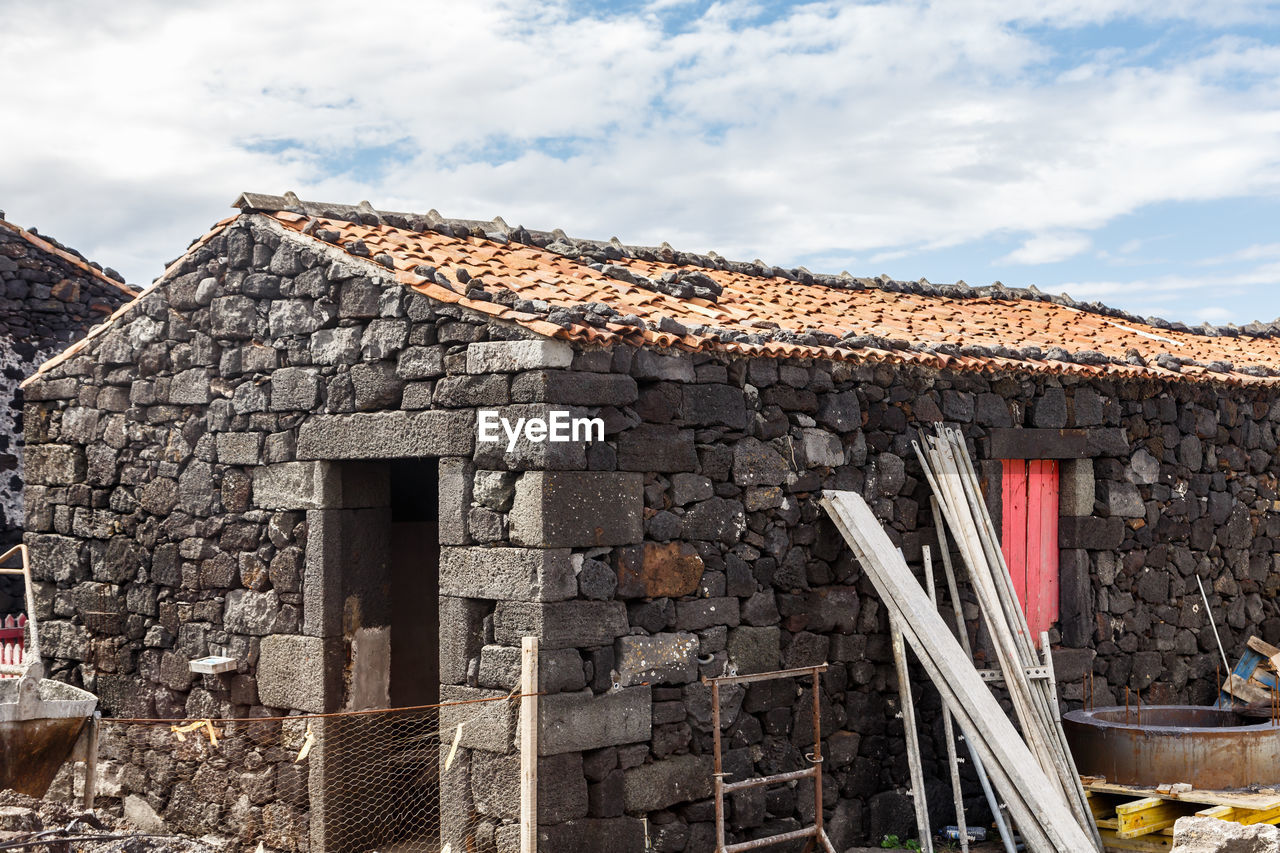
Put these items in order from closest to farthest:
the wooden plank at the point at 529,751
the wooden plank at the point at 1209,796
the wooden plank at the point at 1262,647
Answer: the wooden plank at the point at 529,751
the wooden plank at the point at 1209,796
the wooden plank at the point at 1262,647

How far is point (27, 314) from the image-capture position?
13047mm

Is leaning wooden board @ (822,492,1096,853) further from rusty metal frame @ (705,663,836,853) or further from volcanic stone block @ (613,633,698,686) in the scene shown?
volcanic stone block @ (613,633,698,686)

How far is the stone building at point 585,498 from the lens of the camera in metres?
6.70

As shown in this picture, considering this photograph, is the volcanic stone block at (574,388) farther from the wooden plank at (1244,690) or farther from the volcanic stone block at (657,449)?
the wooden plank at (1244,690)

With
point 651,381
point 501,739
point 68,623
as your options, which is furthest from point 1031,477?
point 68,623

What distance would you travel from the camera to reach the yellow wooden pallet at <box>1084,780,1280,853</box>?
7531 mm

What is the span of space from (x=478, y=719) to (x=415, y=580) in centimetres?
333

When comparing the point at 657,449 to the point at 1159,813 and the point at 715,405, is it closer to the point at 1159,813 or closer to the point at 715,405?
the point at 715,405

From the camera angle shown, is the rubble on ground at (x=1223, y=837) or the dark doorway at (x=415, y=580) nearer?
the rubble on ground at (x=1223, y=837)

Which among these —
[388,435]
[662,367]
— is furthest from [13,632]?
[662,367]

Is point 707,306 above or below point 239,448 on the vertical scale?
above

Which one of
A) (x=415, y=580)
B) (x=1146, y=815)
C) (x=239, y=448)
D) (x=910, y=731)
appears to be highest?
(x=239, y=448)

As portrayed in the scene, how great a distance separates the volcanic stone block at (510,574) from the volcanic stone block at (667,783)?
100 cm

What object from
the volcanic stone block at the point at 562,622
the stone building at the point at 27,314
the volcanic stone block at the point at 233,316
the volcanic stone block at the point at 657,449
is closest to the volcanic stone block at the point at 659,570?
the volcanic stone block at the point at 562,622
